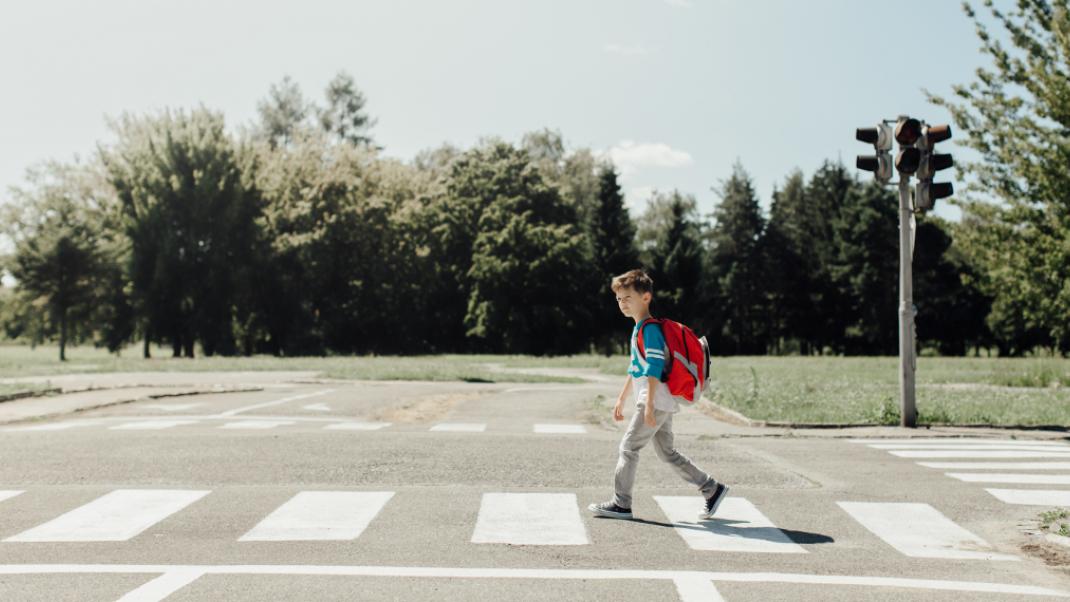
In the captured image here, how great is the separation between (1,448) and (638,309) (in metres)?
7.62

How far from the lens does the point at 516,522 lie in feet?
24.1

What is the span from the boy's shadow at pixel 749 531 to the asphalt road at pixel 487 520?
33 millimetres

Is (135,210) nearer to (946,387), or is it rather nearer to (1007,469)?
(946,387)

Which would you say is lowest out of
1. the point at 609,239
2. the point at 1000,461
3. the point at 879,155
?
the point at 1000,461

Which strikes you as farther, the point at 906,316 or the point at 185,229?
the point at 185,229

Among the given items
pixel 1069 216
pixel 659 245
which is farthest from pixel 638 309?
pixel 659 245

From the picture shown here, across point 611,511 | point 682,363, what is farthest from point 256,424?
point 682,363

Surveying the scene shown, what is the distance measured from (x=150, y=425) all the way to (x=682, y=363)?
9.51m

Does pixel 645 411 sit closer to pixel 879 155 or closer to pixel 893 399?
pixel 879 155

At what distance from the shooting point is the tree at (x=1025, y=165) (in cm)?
2505

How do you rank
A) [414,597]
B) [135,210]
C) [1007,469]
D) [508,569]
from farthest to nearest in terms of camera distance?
[135,210] < [1007,469] < [508,569] < [414,597]

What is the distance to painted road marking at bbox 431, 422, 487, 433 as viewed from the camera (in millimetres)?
14070

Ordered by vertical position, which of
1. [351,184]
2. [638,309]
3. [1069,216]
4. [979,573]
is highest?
[351,184]

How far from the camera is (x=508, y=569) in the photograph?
19.5ft
